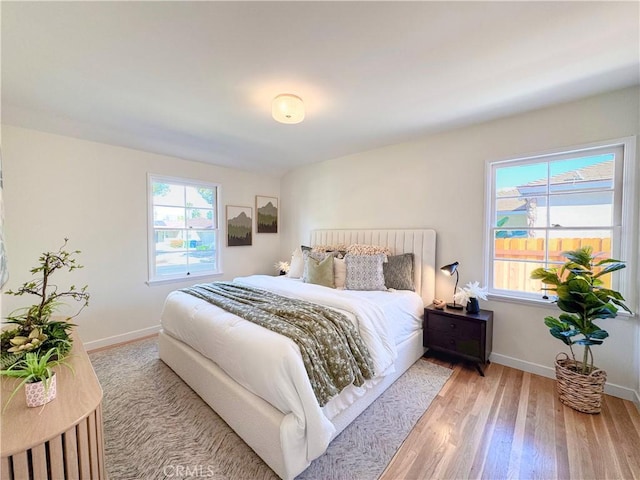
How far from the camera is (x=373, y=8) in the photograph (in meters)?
1.32

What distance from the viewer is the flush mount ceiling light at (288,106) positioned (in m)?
2.05

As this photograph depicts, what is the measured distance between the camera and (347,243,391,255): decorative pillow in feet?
10.5

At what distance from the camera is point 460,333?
2.47 m

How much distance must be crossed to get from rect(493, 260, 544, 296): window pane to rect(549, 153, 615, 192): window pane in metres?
0.76

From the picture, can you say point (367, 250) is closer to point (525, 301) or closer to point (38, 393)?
point (525, 301)

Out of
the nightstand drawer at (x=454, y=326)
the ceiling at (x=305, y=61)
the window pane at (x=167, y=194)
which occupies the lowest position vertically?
the nightstand drawer at (x=454, y=326)

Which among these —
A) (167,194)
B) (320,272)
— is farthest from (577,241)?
(167,194)

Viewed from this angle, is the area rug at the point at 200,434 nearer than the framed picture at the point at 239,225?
Yes

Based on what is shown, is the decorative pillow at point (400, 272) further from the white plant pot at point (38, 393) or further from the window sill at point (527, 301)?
the white plant pot at point (38, 393)

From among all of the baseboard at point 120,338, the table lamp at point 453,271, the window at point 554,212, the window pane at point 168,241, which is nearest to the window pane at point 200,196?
the window pane at point 168,241

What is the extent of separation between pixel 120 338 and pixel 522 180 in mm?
4834

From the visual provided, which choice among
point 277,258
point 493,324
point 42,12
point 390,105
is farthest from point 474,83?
point 277,258

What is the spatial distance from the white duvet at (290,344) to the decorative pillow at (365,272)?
0.20 meters

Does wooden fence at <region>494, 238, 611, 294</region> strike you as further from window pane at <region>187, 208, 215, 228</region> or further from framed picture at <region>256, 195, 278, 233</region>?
window pane at <region>187, 208, 215, 228</region>
